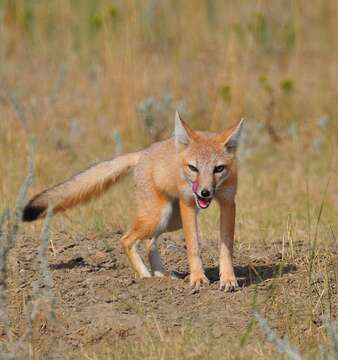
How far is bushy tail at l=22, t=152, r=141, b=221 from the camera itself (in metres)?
6.15

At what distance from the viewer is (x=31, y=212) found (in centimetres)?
602

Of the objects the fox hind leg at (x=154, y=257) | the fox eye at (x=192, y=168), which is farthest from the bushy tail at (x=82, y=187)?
the fox eye at (x=192, y=168)

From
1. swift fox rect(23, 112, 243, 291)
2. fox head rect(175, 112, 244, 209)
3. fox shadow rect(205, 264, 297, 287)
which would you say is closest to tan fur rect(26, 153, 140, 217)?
swift fox rect(23, 112, 243, 291)

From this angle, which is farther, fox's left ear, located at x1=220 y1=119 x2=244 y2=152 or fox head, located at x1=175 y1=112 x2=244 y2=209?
fox's left ear, located at x1=220 y1=119 x2=244 y2=152

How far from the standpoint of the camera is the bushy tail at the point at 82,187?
6.15 meters

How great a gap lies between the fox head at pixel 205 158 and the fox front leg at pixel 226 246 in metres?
0.18

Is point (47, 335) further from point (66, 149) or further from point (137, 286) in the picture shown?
point (66, 149)

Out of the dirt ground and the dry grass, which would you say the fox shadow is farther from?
the dry grass

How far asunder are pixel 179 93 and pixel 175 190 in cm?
579

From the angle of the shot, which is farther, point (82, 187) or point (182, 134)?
point (82, 187)

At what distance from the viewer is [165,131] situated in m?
10.9

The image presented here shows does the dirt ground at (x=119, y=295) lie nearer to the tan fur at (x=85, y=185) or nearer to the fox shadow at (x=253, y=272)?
the fox shadow at (x=253, y=272)

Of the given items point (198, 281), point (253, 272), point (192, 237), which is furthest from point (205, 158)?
point (253, 272)

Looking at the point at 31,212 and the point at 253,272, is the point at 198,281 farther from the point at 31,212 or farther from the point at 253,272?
the point at 31,212
